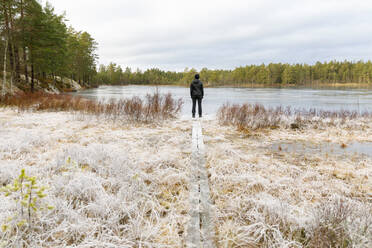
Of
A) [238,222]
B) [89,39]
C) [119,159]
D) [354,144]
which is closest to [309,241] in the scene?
[238,222]

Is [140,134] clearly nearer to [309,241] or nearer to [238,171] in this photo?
[238,171]

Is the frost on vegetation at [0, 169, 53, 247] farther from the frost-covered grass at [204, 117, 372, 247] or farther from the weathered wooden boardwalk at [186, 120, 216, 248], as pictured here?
the frost-covered grass at [204, 117, 372, 247]

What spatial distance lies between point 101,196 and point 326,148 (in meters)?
6.20

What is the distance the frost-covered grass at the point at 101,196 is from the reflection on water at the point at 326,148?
3.12 meters

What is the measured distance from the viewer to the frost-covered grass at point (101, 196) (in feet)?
6.92

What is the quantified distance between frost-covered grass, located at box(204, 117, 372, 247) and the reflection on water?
230 millimetres

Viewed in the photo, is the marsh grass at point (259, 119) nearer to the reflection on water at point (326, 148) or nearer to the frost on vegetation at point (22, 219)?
the reflection on water at point (326, 148)

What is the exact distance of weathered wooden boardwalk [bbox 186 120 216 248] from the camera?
2162 mm

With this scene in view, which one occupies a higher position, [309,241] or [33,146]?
[33,146]

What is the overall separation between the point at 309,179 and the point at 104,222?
Result: 3.44 m

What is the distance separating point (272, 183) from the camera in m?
3.53

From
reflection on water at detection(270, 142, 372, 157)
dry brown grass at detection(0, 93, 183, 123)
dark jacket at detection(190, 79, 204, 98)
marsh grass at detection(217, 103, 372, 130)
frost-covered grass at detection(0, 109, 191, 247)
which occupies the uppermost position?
dark jacket at detection(190, 79, 204, 98)

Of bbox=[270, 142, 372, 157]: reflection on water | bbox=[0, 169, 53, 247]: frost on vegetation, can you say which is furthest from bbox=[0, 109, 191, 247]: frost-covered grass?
bbox=[270, 142, 372, 157]: reflection on water

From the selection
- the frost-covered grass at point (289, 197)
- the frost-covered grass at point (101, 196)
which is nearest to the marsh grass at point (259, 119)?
the frost-covered grass at point (289, 197)
